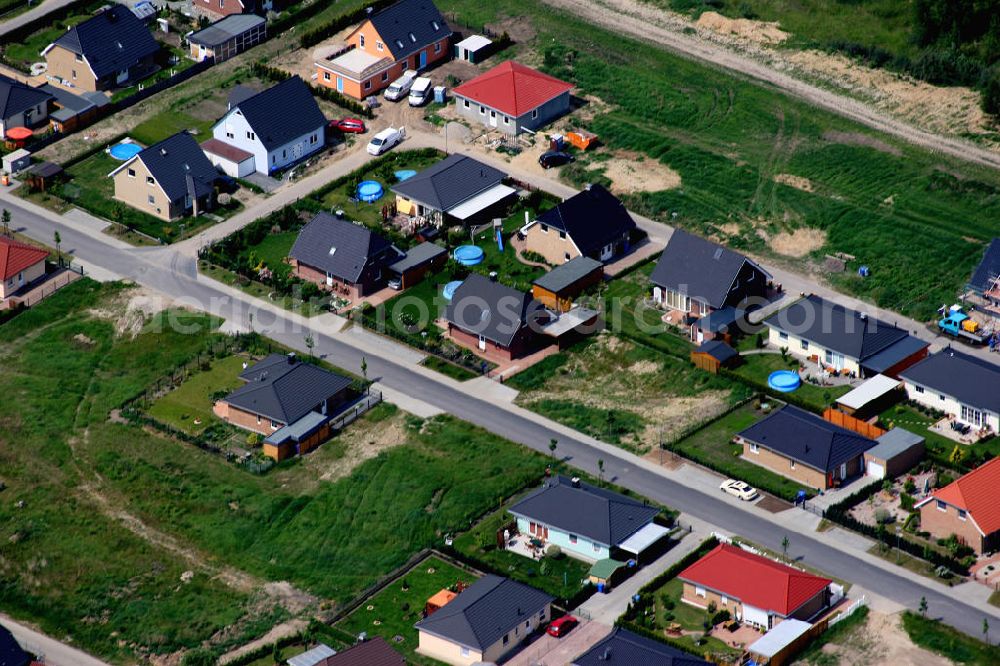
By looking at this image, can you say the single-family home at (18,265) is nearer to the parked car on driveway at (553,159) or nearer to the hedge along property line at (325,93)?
the hedge along property line at (325,93)

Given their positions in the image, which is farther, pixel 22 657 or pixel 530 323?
pixel 530 323

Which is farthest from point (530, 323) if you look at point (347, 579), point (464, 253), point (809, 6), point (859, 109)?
point (809, 6)

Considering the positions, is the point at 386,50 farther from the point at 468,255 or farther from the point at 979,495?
the point at 979,495

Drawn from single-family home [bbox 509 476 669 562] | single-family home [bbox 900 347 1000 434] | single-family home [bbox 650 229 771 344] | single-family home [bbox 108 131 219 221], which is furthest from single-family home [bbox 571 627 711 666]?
single-family home [bbox 108 131 219 221]

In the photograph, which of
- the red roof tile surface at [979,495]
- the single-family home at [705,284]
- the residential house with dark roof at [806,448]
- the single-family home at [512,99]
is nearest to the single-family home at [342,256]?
the single-family home at [705,284]

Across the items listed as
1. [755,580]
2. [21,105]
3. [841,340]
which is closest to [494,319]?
[841,340]

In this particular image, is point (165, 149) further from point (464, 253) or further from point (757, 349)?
point (757, 349)
